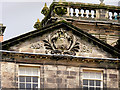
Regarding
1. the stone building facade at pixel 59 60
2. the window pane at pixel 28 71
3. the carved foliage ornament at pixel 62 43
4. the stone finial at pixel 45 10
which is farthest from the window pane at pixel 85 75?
the stone finial at pixel 45 10

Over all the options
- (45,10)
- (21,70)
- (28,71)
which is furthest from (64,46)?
(45,10)

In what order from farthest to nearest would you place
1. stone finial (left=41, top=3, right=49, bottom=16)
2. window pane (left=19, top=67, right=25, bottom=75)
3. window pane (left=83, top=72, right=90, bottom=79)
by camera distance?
1. stone finial (left=41, top=3, right=49, bottom=16)
2. window pane (left=83, top=72, right=90, bottom=79)
3. window pane (left=19, top=67, right=25, bottom=75)

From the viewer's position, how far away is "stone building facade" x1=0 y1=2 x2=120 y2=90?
33.2m

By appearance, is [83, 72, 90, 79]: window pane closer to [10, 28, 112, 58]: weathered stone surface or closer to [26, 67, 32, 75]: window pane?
[10, 28, 112, 58]: weathered stone surface

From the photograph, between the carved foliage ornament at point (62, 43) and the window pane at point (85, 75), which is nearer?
the carved foliage ornament at point (62, 43)

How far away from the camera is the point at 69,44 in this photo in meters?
34.2

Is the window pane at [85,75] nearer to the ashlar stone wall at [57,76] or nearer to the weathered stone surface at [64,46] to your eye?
the ashlar stone wall at [57,76]

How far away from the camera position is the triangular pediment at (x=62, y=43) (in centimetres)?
3369

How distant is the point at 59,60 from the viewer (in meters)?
33.9

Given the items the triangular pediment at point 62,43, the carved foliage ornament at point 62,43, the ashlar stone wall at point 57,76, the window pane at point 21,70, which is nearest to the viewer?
the ashlar stone wall at point 57,76

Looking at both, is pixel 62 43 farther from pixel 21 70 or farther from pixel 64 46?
pixel 21 70

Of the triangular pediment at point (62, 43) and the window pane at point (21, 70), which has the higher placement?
the triangular pediment at point (62, 43)

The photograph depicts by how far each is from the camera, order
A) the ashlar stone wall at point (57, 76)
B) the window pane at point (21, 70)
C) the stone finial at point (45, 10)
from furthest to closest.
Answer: the stone finial at point (45, 10) → the window pane at point (21, 70) → the ashlar stone wall at point (57, 76)

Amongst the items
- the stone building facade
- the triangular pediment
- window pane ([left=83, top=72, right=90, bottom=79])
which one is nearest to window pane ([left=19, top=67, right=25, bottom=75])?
the stone building facade
